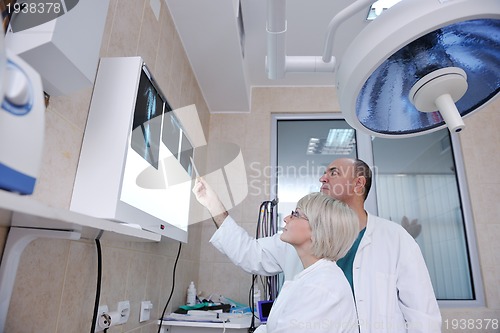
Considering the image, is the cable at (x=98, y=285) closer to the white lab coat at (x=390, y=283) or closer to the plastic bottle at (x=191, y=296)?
the white lab coat at (x=390, y=283)

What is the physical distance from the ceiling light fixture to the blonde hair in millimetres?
521

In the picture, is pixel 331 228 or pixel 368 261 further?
pixel 368 261

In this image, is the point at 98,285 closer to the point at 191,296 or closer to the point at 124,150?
the point at 124,150

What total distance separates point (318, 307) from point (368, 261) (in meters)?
0.51

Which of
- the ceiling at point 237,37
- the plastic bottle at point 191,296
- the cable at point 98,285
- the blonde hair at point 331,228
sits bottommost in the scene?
the plastic bottle at point 191,296

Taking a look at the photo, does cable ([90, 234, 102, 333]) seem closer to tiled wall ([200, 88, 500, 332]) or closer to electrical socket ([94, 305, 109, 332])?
electrical socket ([94, 305, 109, 332])

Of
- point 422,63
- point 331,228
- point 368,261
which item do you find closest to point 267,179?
point 368,261

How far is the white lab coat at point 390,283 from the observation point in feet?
4.42

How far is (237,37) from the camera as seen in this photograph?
1.99m

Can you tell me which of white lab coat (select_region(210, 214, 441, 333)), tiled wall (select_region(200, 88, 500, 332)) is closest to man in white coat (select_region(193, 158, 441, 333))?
white lab coat (select_region(210, 214, 441, 333))

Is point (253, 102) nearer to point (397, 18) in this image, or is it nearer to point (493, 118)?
point (493, 118)

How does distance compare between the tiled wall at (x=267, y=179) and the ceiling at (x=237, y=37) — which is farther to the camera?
the tiled wall at (x=267, y=179)

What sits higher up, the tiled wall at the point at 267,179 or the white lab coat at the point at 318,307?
the tiled wall at the point at 267,179

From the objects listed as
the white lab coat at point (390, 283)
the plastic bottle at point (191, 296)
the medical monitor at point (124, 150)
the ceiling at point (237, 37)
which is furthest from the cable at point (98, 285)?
the ceiling at point (237, 37)
